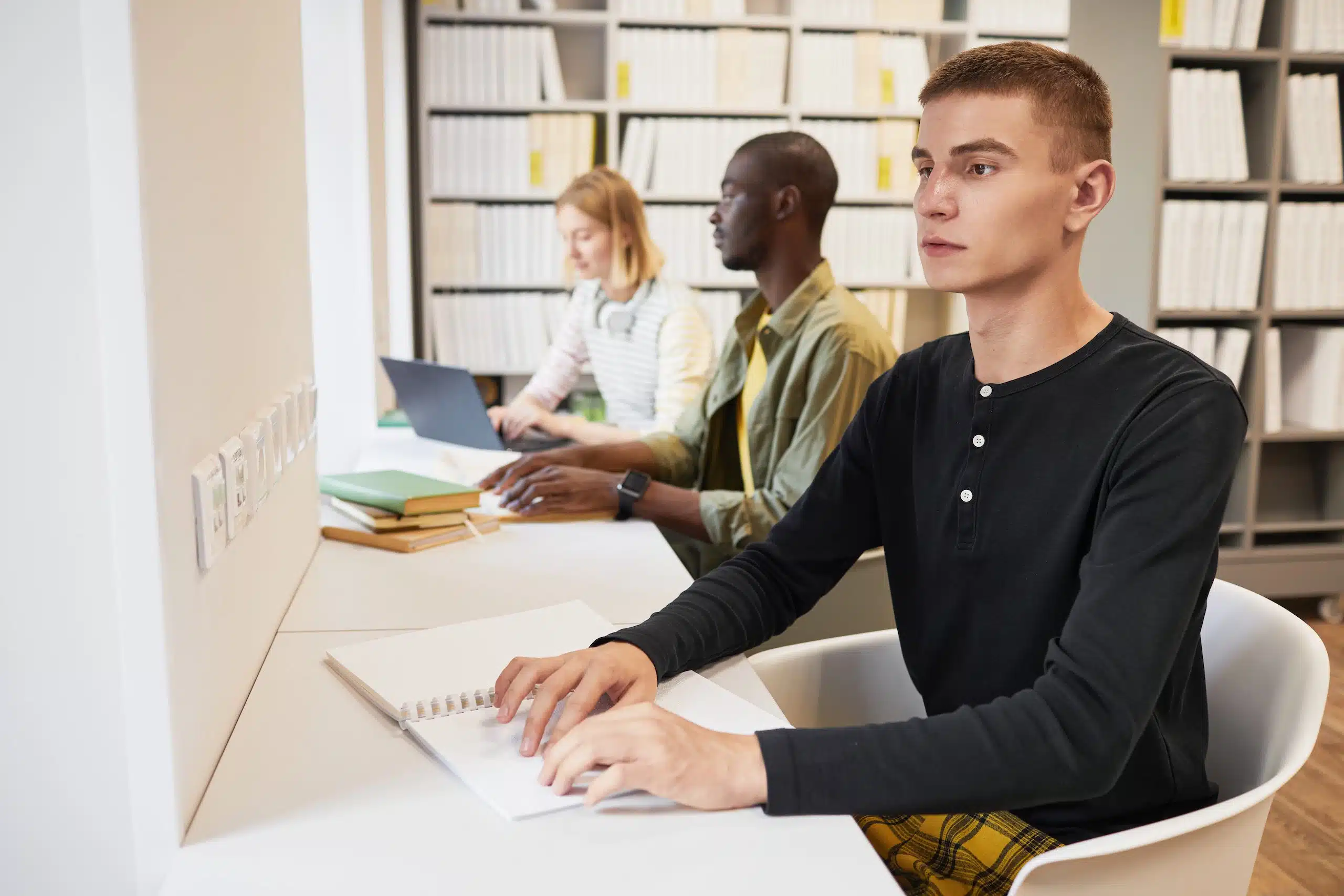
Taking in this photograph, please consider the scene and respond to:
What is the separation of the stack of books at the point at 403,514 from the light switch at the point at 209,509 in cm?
68

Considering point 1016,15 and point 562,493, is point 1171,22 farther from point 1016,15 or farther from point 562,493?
point 562,493

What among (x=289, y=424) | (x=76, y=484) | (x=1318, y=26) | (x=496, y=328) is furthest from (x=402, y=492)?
(x=1318, y=26)

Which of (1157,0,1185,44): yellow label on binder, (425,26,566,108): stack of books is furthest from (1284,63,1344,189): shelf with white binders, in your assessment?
(425,26,566,108): stack of books

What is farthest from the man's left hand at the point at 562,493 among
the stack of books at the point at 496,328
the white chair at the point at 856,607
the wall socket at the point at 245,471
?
the stack of books at the point at 496,328

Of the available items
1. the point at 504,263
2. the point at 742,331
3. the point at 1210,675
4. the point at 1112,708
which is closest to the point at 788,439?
the point at 742,331

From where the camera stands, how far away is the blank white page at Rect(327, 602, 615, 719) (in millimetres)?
1086

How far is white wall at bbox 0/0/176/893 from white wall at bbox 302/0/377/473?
1.65 metres

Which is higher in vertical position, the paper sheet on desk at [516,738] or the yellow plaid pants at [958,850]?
the paper sheet on desk at [516,738]

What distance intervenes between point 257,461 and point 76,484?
34 cm

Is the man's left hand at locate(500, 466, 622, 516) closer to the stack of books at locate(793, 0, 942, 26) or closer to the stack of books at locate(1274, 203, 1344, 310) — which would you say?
the stack of books at locate(1274, 203, 1344, 310)

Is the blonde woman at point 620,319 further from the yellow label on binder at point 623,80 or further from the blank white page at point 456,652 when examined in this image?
the blank white page at point 456,652

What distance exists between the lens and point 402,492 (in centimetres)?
174

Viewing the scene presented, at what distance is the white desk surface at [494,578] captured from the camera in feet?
4.50

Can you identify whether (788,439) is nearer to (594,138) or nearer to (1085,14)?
(1085,14)
